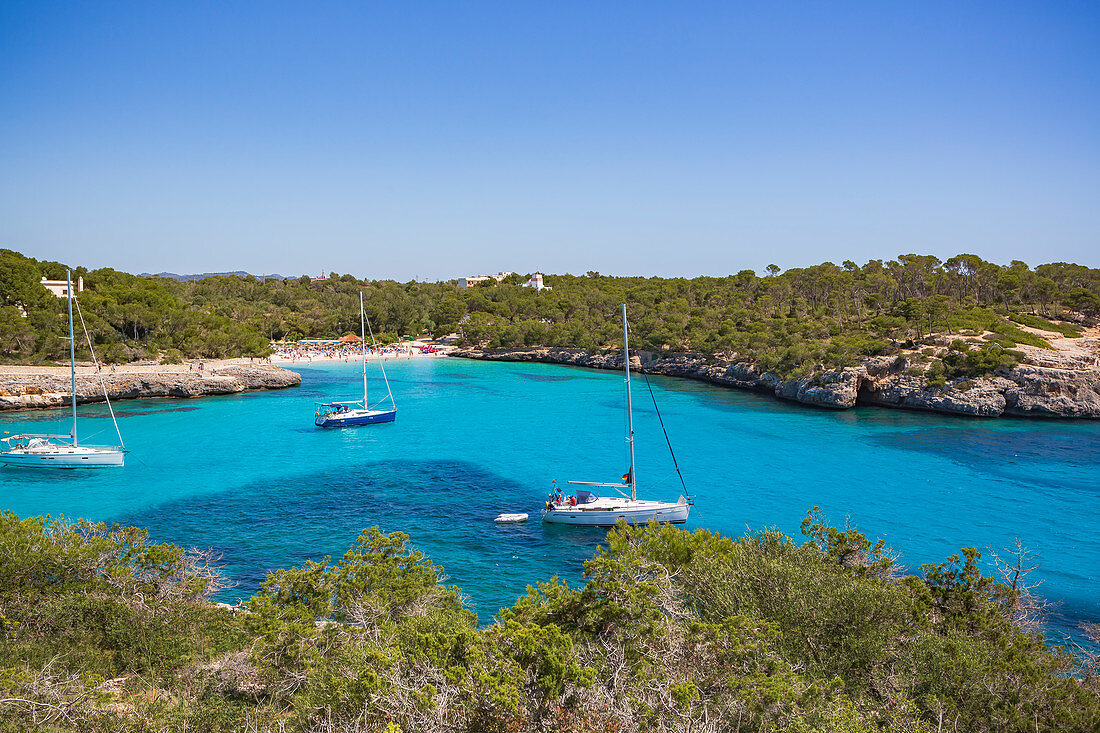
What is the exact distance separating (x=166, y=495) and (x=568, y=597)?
23.9m

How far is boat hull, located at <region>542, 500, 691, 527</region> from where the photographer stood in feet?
77.0

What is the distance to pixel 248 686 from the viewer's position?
978 centimetres

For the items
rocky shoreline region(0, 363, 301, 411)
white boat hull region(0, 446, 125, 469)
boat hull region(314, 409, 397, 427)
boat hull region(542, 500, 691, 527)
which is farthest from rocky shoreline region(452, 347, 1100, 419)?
rocky shoreline region(0, 363, 301, 411)

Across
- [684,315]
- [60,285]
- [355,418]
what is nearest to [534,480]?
[355,418]

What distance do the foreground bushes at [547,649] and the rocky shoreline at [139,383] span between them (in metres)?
44.1

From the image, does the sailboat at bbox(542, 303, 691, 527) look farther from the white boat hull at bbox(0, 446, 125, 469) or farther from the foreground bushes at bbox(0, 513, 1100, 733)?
the white boat hull at bbox(0, 446, 125, 469)

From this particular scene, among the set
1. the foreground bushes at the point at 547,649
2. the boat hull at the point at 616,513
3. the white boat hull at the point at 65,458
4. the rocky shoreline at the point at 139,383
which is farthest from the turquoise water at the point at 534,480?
the foreground bushes at the point at 547,649

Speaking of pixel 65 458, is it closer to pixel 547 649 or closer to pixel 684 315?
pixel 547 649

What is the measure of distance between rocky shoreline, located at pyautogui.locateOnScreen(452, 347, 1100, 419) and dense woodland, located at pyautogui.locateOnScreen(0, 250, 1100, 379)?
4.65 ft

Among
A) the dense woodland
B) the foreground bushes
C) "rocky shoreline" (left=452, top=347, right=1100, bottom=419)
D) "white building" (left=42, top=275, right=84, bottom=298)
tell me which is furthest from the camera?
"white building" (left=42, top=275, right=84, bottom=298)

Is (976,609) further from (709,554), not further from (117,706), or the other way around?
(117,706)

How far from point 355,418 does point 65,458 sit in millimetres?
16521

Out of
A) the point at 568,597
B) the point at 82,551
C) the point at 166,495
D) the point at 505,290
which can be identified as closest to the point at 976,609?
the point at 568,597

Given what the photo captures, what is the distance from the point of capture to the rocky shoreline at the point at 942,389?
4259 cm
